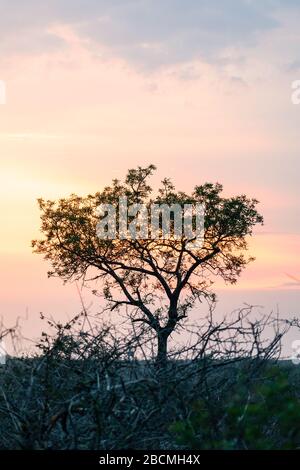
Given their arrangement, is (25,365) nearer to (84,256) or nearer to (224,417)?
(224,417)

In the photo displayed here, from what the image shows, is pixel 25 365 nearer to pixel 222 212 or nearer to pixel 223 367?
pixel 223 367

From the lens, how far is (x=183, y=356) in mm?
11609

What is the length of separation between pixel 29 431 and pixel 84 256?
28.9m

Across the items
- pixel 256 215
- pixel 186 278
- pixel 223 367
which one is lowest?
pixel 223 367

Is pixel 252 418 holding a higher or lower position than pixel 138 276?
lower

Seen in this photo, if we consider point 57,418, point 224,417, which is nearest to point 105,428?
point 57,418

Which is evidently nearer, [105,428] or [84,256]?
[105,428]

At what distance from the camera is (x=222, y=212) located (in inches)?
1484
